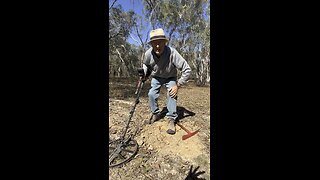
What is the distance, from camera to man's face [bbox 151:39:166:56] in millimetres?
2530

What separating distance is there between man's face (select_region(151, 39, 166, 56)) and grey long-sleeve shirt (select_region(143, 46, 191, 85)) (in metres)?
0.12

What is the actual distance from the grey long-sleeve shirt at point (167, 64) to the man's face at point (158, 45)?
0.12 m

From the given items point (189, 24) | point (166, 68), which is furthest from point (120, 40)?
point (166, 68)

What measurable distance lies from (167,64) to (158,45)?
368 millimetres

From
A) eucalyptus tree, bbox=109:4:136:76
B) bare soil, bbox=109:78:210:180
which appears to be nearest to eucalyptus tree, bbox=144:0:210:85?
eucalyptus tree, bbox=109:4:136:76

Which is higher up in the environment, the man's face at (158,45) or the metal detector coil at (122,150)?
the man's face at (158,45)

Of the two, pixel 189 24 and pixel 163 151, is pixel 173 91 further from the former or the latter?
pixel 189 24

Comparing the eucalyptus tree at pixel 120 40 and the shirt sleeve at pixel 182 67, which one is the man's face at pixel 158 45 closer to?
the shirt sleeve at pixel 182 67

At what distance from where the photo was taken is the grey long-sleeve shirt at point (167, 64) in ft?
9.05

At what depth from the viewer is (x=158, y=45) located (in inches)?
101

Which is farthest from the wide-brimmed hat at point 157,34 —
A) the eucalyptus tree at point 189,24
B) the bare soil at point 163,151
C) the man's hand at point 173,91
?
the eucalyptus tree at point 189,24
